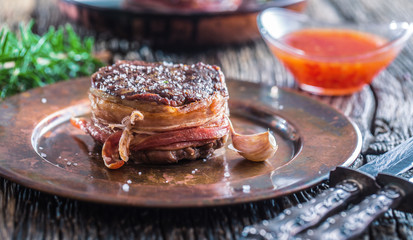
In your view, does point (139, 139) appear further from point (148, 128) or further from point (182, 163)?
point (182, 163)

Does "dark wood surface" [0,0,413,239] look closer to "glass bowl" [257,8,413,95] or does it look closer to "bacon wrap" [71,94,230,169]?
"glass bowl" [257,8,413,95]

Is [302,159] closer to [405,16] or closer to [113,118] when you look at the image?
[113,118]

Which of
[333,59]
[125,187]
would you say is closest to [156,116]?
[125,187]

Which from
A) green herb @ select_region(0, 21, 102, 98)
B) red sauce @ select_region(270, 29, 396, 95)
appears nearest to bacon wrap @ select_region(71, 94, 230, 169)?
green herb @ select_region(0, 21, 102, 98)

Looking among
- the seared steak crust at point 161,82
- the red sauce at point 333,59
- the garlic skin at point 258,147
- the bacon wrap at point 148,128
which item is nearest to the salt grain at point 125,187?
the bacon wrap at point 148,128

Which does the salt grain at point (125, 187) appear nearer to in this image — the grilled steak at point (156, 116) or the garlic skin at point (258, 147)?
the grilled steak at point (156, 116)
